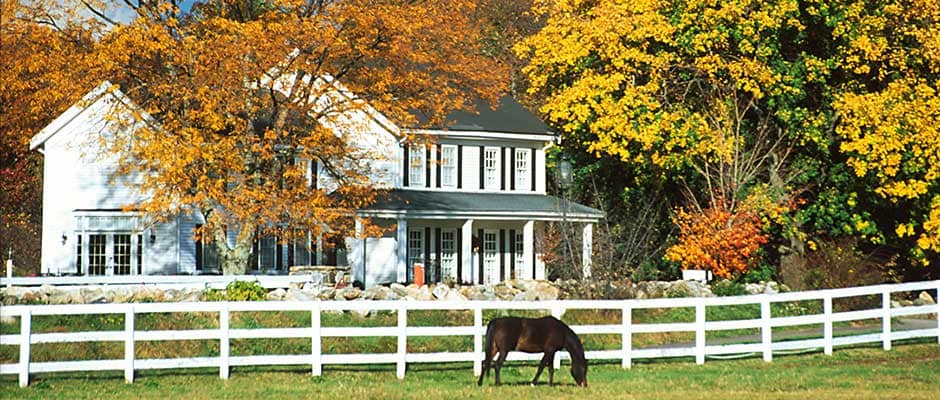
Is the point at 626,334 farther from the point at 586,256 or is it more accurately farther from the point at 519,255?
the point at 519,255

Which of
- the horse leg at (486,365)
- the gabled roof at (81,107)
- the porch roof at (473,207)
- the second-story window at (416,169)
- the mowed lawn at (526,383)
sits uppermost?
the gabled roof at (81,107)

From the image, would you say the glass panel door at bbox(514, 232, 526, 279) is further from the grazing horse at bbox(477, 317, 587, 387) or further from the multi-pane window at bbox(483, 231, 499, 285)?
the grazing horse at bbox(477, 317, 587, 387)

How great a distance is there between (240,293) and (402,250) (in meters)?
11.1

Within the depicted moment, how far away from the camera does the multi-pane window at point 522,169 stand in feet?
147

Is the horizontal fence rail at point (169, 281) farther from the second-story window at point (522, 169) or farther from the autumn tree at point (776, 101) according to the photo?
the autumn tree at point (776, 101)

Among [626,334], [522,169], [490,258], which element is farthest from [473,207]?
[626,334]

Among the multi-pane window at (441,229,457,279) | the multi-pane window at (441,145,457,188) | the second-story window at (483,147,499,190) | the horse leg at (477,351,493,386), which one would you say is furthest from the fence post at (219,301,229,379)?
the second-story window at (483,147,499,190)

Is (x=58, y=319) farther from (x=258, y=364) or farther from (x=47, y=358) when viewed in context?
(x=258, y=364)

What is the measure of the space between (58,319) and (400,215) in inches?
577

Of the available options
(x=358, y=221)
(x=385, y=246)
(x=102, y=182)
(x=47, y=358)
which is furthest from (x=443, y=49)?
(x=47, y=358)

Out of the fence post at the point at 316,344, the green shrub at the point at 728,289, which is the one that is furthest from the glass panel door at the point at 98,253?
the fence post at the point at 316,344

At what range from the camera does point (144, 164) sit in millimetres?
32406

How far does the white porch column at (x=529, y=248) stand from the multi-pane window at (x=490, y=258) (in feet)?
3.76

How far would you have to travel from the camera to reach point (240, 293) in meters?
30.6
